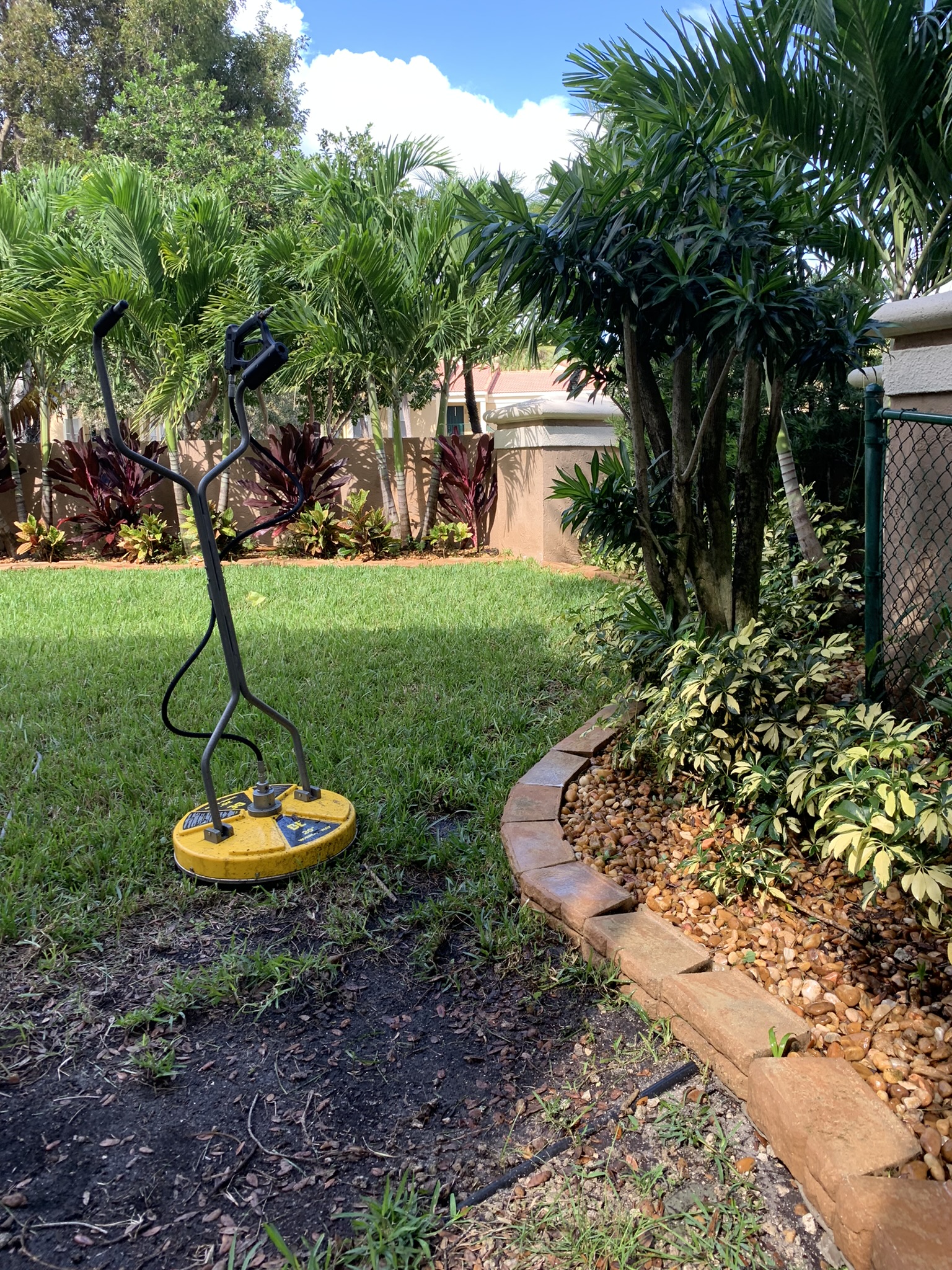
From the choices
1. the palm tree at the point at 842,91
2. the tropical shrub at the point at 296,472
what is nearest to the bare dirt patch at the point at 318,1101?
the palm tree at the point at 842,91

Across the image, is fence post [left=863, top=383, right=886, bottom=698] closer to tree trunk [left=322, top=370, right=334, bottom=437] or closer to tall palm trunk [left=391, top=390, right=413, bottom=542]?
tall palm trunk [left=391, top=390, right=413, bottom=542]

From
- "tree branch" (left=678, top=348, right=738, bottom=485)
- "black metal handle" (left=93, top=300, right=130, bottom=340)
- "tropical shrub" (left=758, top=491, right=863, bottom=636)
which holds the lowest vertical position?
"tropical shrub" (left=758, top=491, right=863, bottom=636)

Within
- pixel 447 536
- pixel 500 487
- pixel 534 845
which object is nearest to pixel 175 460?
pixel 447 536

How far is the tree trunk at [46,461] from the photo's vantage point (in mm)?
9555

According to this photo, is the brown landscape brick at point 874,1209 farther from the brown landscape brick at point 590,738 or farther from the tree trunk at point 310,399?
the tree trunk at point 310,399

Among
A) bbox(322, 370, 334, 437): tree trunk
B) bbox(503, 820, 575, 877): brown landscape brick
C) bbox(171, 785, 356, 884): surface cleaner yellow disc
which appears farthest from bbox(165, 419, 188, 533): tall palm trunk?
bbox(503, 820, 575, 877): brown landscape brick

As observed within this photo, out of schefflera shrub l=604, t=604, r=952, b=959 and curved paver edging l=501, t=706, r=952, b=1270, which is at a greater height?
schefflera shrub l=604, t=604, r=952, b=959

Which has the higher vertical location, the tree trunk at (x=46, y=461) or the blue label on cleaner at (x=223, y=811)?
the tree trunk at (x=46, y=461)

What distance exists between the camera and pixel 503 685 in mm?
4152

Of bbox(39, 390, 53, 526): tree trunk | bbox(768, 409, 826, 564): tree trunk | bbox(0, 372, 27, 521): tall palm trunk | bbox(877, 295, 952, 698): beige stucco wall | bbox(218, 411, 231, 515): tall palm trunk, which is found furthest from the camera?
bbox(0, 372, 27, 521): tall palm trunk

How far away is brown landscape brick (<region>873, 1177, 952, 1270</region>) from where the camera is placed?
127 centimetres

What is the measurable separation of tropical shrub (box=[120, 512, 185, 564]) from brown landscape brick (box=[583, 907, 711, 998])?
7768mm

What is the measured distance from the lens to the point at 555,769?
3.16 metres

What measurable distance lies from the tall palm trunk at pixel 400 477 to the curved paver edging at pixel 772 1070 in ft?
22.7
